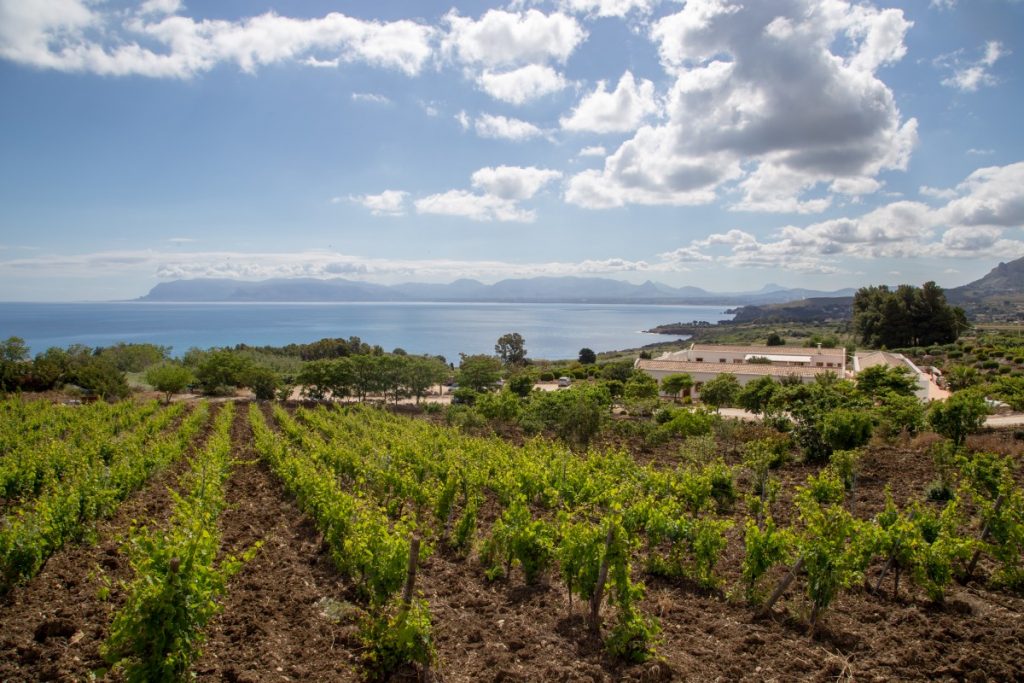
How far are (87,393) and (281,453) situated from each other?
1106 inches

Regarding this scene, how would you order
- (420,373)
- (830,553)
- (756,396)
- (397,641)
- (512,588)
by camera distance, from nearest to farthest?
(397,641) → (830,553) → (512,588) → (756,396) → (420,373)

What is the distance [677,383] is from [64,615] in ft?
117

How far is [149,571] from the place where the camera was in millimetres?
4820

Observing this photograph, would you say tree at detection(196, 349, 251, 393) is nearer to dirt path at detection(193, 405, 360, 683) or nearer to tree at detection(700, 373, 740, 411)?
tree at detection(700, 373, 740, 411)

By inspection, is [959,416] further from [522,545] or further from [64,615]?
[64,615]

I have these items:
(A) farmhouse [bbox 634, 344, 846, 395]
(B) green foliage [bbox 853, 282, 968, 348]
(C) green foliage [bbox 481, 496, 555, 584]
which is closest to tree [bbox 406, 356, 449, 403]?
(A) farmhouse [bbox 634, 344, 846, 395]

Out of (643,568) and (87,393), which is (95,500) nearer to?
(643,568)

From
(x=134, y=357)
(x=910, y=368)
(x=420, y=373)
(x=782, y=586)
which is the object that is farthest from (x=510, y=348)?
(x=782, y=586)

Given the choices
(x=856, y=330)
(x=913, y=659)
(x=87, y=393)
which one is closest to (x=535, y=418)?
(x=913, y=659)

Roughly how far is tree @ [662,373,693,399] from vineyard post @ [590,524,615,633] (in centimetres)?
3270

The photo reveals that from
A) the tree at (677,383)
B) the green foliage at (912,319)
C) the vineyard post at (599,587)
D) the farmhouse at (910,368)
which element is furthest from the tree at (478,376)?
the green foliage at (912,319)

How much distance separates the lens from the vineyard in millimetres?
5309

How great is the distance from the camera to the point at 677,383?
3775 cm

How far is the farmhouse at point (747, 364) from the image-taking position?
39531mm
